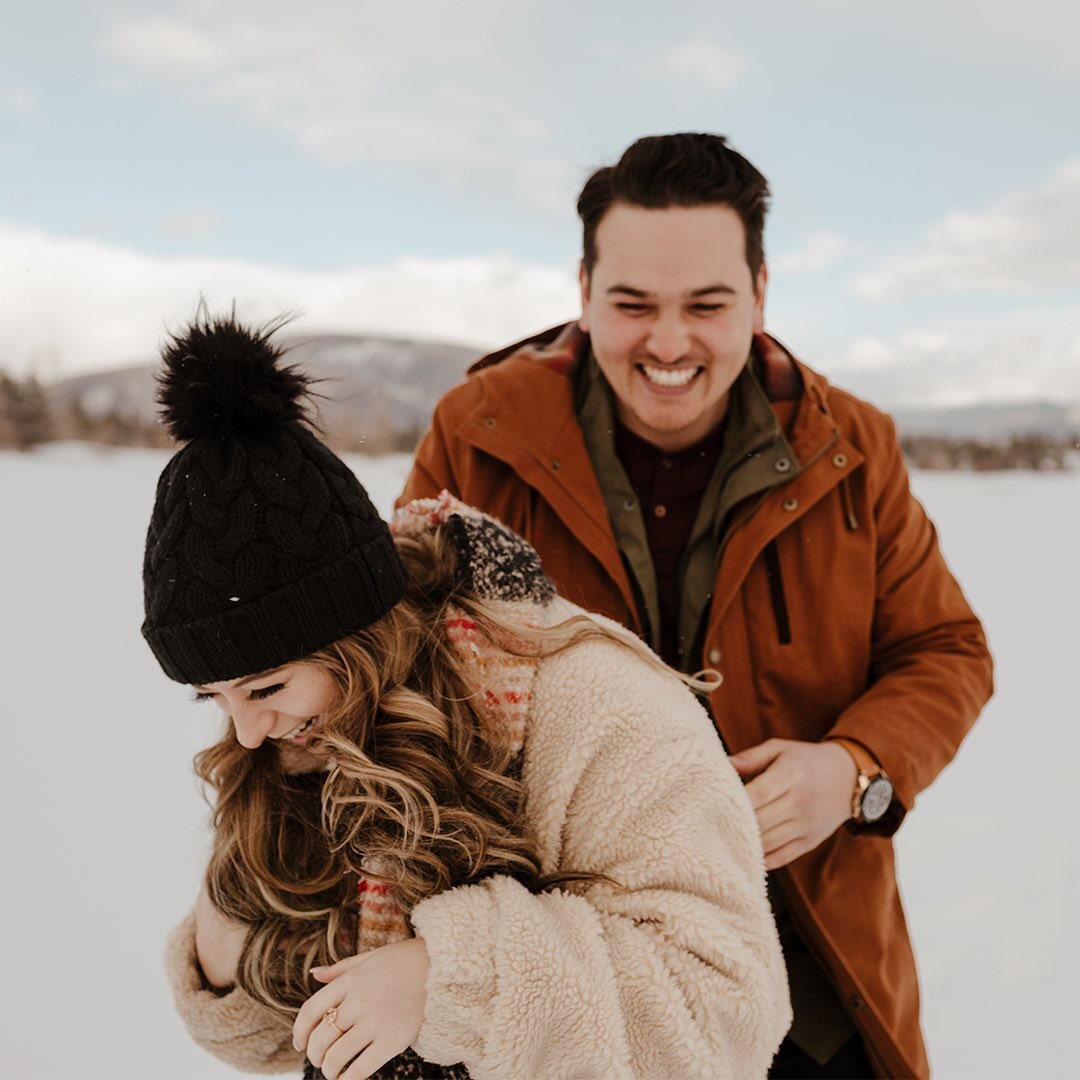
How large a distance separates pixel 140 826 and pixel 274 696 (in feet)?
6.93

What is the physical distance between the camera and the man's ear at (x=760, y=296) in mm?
1732

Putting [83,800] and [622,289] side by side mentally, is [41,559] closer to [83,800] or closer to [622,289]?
[83,800]

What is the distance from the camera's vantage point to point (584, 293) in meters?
1.82

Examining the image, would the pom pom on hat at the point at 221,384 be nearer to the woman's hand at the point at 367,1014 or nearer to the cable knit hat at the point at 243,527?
the cable knit hat at the point at 243,527

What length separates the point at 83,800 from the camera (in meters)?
2.96

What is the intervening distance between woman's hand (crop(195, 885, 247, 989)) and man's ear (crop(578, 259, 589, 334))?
1154 millimetres

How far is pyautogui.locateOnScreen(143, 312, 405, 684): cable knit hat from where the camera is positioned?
104cm

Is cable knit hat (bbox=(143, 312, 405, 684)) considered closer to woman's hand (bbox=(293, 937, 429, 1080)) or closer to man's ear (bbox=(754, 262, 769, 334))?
woman's hand (bbox=(293, 937, 429, 1080))

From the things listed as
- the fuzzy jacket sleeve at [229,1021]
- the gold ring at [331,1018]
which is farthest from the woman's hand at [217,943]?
the gold ring at [331,1018]

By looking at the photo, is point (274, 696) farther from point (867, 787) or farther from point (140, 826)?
point (140, 826)

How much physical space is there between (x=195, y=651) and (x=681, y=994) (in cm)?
64

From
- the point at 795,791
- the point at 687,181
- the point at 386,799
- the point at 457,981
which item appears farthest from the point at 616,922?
the point at 687,181

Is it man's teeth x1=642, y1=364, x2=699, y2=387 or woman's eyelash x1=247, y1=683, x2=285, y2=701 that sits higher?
man's teeth x1=642, y1=364, x2=699, y2=387

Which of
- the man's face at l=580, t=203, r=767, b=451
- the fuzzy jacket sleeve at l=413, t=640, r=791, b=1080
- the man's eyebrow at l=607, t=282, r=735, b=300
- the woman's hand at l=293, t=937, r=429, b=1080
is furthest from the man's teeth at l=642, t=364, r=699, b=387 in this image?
the woman's hand at l=293, t=937, r=429, b=1080
